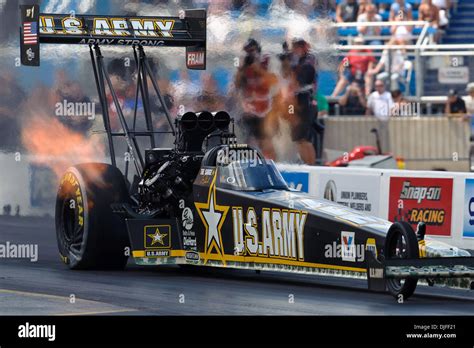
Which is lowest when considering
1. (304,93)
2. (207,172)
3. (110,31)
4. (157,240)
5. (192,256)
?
(192,256)

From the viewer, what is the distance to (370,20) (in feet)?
87.9

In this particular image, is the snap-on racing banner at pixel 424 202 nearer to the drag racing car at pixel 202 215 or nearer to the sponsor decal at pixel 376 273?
the drag racing car at pixel 202 215

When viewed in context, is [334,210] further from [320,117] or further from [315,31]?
[320,117]

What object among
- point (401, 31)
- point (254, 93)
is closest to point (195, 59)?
point (254, 93)

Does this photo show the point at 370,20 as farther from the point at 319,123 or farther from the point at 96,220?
the point at 96,220

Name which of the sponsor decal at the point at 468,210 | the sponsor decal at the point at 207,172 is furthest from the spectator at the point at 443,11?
the sponsor decal at the point at 207,172

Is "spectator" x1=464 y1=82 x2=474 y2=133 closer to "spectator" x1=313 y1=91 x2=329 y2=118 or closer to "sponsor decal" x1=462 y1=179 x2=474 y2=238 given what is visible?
"spectator" x1=313 y1=91 x2=329 y2=118

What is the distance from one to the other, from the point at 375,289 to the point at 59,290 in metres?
3.24

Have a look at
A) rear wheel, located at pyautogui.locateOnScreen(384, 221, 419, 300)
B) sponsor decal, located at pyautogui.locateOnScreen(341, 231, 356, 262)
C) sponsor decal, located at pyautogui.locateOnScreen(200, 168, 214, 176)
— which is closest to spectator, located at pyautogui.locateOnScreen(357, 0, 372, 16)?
sponsor decal, located at pyautogui.locateOnScreen(200, 168, 214, 176)

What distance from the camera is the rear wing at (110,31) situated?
1502cm

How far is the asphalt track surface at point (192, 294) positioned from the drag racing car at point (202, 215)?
0.86ft

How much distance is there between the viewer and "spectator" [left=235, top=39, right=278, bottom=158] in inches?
790

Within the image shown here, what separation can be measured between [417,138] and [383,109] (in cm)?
88
